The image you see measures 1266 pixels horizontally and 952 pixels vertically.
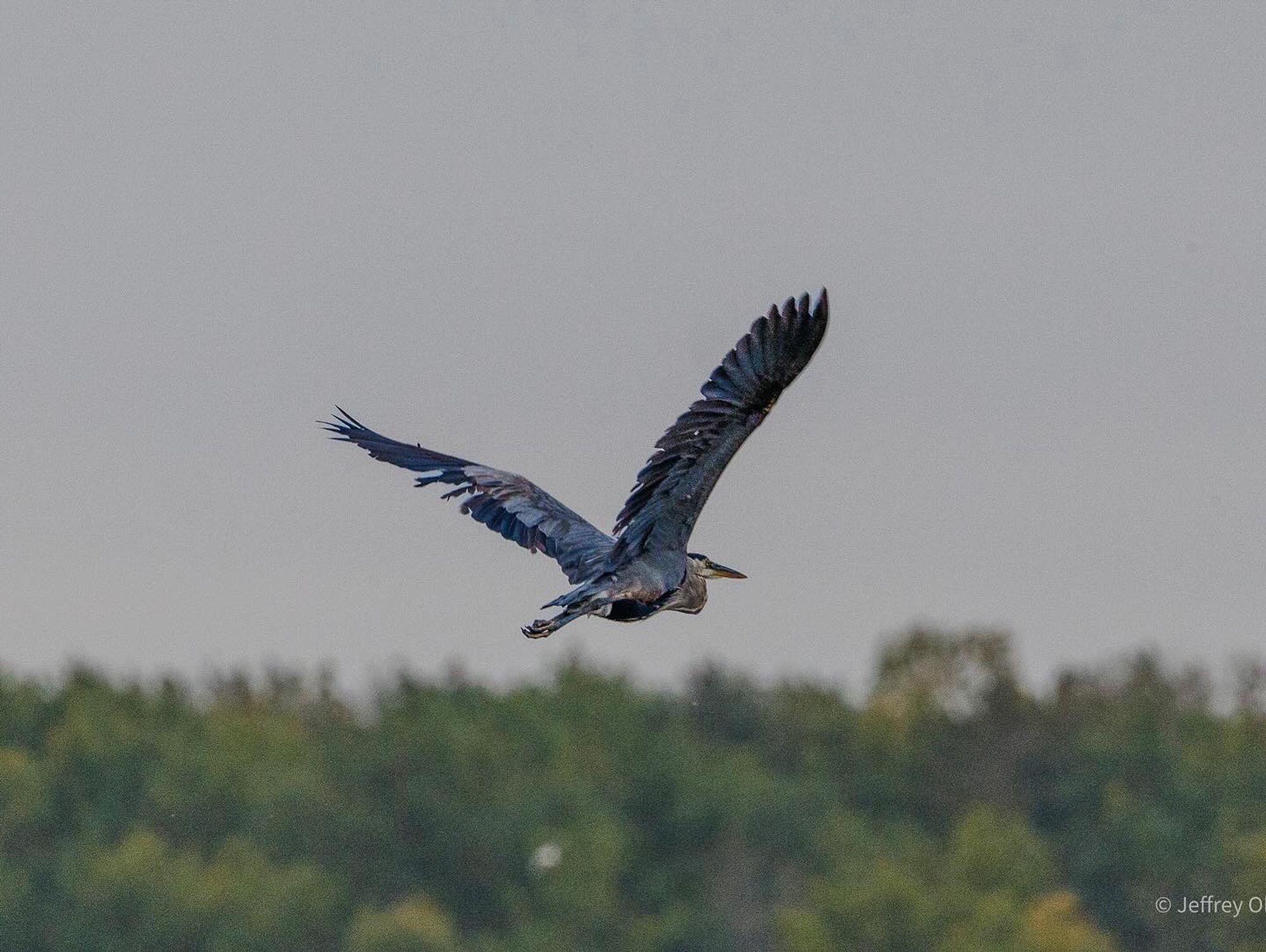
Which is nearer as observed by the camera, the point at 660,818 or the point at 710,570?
the point at 710,570

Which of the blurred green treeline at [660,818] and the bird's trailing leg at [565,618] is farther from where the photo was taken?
→ the blurred green treeline at [660,818]

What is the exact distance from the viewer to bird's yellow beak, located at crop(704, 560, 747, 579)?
2139 centimetres

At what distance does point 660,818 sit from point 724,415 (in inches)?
2842

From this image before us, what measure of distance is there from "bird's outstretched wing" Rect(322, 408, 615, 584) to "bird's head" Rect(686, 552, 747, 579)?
57 cm

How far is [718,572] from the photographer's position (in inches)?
849

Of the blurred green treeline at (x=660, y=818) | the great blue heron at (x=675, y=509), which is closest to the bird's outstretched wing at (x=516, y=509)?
the great blue heron at (x=675, y=509)

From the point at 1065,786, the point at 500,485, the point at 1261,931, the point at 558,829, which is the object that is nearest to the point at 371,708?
the point at 558,829

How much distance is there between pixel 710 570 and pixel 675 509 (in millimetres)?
1528

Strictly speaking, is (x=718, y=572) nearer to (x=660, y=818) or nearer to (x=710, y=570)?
(x=710, y=570)

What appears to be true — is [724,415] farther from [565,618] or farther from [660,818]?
[660,818]

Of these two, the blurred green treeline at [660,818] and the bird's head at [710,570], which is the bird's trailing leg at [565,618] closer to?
the bird's head at [710,570]

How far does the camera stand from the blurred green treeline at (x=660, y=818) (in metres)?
84.0

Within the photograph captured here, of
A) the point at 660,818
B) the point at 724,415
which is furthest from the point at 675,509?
the point at 660,818

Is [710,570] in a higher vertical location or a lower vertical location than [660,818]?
lower
